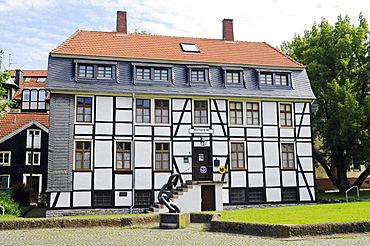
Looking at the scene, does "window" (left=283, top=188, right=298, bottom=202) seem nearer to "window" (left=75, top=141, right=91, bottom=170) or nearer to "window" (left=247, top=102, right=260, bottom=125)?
"window" (left=247, top=102, right=260, bottom=125)

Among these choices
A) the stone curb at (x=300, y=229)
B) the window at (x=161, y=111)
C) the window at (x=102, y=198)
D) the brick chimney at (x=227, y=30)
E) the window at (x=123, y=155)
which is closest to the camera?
the stone curb at (x=300, y=229)

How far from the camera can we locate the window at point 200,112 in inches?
939

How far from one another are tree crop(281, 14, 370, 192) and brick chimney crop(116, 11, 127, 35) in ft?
44.0

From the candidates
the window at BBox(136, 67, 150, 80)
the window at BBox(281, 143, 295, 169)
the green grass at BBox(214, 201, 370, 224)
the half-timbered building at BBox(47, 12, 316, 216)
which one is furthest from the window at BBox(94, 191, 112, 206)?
the window at BBox(281, 143, 295, 169)

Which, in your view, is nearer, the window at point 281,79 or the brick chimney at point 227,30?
the window at point 281,79

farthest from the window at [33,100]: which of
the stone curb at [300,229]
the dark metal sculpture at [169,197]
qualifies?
the stone curb at [300,229]

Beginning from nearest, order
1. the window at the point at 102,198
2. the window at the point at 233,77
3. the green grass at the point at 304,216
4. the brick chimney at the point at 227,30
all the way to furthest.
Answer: the green grass at the point at 304,216, the window at the point at 102,198, the window at the point at 233,77, the brick chimney at the point at 227,30

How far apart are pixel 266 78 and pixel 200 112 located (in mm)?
4889

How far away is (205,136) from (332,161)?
1378 cm

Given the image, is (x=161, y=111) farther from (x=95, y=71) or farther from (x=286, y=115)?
(x=286, y=115)

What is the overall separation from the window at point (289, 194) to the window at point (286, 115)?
388 cm

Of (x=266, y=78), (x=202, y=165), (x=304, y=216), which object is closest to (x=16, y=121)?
(x=202, y=165)

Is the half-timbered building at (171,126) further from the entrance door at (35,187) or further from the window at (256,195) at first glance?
the entrance door at (35,187)

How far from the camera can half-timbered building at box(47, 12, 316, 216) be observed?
863 inches
